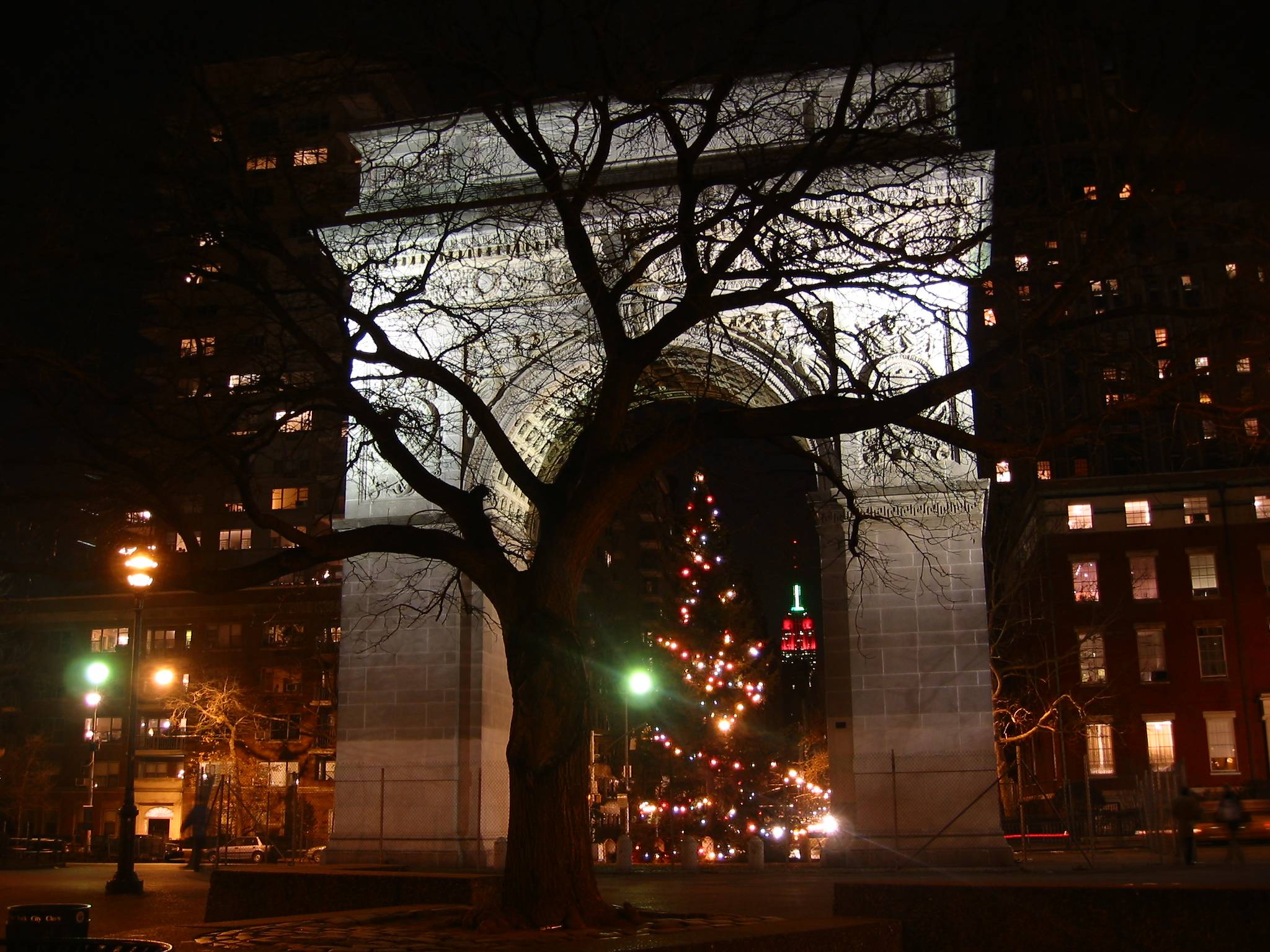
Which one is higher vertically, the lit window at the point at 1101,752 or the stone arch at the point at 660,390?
the stone arch at the point at 660,390

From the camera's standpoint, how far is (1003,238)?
52.4ft

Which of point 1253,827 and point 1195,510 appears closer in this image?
point 1253,827

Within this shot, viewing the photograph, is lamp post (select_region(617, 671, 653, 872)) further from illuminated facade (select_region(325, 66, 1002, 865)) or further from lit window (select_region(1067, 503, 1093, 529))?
lit window (select_region(1067, 503, 1093, 529))

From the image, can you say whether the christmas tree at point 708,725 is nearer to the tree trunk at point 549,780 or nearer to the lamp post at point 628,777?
the lamp post at point 628,777

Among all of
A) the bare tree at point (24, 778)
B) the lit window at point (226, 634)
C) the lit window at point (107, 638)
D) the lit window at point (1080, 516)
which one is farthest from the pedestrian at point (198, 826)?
the lit window at point (107, 638)

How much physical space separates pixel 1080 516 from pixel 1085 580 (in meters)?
2.64

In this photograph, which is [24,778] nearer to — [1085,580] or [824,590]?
[824,590]

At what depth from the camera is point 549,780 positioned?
482 inches

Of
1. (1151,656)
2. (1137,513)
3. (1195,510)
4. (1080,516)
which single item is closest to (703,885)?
(1151,656)

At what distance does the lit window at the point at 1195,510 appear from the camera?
5459cm

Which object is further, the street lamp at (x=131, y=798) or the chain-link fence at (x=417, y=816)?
the chain-link fence at (x=417, y=816)

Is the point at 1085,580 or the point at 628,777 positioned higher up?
the point at 1085,580

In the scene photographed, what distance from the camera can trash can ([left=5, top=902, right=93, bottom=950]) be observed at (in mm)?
10188

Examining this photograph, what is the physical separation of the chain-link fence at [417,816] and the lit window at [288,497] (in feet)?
138
